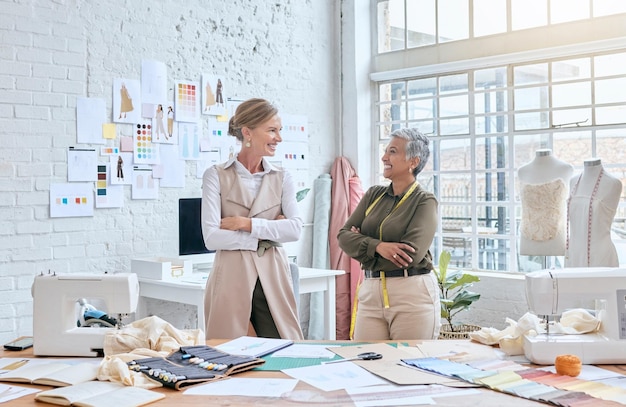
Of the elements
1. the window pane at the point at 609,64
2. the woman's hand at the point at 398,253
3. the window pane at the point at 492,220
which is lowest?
the woman's hand at the point at 398,253

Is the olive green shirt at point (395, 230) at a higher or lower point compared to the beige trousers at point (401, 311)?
higher

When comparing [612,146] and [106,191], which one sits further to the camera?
[612,146]

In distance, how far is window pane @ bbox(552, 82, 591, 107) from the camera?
198 inches

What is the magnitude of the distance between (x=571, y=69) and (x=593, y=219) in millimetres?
1406

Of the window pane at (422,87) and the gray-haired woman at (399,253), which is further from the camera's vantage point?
the window pane at (422,87)

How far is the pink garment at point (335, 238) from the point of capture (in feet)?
19.5

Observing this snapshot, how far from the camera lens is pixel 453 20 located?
580 centimetres

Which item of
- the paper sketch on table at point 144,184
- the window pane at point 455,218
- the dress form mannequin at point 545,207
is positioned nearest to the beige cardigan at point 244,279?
the paper sketch on table at point 144,184

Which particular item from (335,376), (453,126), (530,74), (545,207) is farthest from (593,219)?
(335,376)

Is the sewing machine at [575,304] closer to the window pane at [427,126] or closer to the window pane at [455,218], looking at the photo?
the window pane at [455,218]

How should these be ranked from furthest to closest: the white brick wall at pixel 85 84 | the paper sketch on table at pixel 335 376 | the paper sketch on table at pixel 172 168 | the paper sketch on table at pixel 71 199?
the paper sketch on table at pixel 172 168 < the paper sketch on table at pixel 71 199 < the white brick wall at pixel 85 84 < the paper sketch on table at pixel 335 376

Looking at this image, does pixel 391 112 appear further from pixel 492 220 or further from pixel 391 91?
pixel 492 220

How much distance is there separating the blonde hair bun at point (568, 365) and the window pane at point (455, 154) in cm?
361

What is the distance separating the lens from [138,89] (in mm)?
4777
